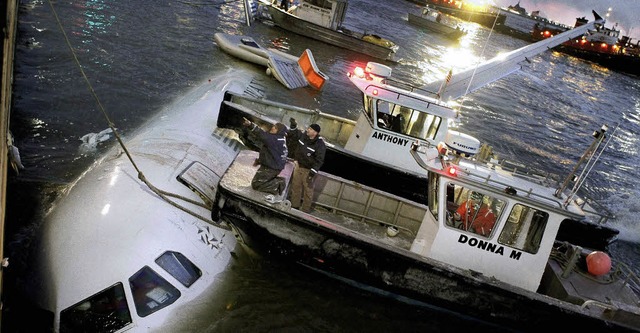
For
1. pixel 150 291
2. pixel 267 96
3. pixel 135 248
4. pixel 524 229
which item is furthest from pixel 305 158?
pixel 267 96

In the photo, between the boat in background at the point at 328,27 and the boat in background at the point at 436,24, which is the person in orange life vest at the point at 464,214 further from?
the boat in background at the point at 436,24

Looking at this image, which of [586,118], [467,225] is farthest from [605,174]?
[467,225]

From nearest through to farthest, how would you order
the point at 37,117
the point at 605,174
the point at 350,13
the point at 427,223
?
the point at 427,223 → the point at 37,117 → the point at 605,174 → the point at 350,13

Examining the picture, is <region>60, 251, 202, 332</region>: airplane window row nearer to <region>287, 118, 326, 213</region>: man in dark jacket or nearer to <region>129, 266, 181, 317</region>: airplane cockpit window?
<region>129, 266, 181, 317</region>: airplane cockpit window

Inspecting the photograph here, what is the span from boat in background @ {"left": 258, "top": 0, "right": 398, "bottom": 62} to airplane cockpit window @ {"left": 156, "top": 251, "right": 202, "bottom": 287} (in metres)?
32.4

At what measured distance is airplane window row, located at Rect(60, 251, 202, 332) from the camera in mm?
7049

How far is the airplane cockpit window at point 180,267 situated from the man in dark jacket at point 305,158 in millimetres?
2885

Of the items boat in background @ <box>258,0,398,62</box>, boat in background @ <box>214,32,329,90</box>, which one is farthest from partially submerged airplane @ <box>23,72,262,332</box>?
boat in background @ <box>258,0,398,62</box>

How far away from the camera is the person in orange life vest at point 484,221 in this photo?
368 inches

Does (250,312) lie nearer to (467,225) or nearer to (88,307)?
(88,307)

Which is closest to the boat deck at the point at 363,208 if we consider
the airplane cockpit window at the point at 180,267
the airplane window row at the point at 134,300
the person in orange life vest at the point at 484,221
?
the person in orange life vest at the point at 484,221

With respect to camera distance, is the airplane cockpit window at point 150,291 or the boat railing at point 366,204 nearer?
the airplane cockpit window at point 150,291

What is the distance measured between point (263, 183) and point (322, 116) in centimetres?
678

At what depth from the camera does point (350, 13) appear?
66.1 metres
